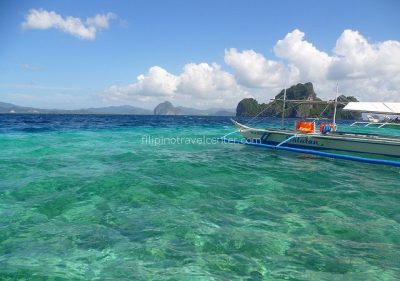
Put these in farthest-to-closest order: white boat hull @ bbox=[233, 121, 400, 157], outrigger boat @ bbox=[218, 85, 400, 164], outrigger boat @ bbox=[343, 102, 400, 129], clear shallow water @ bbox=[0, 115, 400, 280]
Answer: outrigger boat @ bbox=[343, 102, 400, 129] → white boat hull @ bbox=[233, 121, 400, 157] → outrigger boat @ bbox=[218, 85, 400, 164] → clear shallow water @ bbox=[0, 115, 400, 280]

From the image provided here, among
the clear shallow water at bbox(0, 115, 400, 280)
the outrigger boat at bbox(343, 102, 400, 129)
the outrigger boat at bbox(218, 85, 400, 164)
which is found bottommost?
the clear shallow water at bbox(0, 115, 400, 280)

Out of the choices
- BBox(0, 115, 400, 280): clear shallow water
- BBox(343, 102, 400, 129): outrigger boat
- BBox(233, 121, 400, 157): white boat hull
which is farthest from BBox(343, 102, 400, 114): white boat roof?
BBox(0, 115, 400, 280): clear shallow water

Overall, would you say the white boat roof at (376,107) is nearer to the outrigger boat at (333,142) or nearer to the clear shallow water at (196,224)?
the outrigger boat at (333,142)

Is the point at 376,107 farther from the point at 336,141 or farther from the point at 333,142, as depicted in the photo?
the point at 333,142

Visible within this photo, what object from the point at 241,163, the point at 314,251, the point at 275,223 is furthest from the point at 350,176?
the point at 314,251

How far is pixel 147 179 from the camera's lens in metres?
12.5

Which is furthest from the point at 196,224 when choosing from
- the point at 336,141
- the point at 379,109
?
the point at 379,109

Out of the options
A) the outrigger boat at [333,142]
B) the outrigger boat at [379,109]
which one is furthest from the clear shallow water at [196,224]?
the outrigger boat at [379,109]

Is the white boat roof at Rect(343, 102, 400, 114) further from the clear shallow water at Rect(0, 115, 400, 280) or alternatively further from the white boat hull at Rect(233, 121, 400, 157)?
the clear shallow water at Rect(0, 115, 400, 280)

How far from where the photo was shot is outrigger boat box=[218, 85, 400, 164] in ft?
55.3

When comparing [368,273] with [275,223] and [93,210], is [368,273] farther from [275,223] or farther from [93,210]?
[93,210]

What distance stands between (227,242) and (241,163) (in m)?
10.4

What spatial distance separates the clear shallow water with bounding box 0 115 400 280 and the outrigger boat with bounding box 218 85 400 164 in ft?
9.57

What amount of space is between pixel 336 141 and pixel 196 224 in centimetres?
1412
